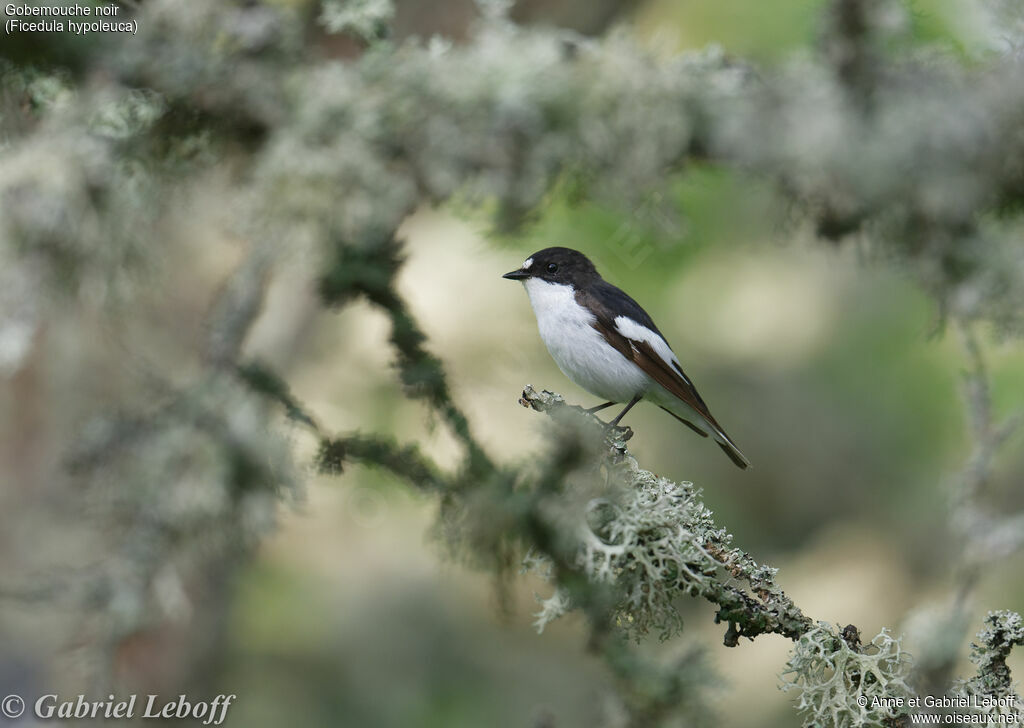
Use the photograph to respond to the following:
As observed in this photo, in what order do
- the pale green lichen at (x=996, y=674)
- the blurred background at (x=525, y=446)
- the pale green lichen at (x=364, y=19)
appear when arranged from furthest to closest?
the blurred background at (x=525, y=446) < the pale green lichen at (x=364, y=19) < the pale green lichen at (x=996, y=674)

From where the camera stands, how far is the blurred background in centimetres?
376

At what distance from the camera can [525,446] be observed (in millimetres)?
3375

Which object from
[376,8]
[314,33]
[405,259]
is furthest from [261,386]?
[314,33]

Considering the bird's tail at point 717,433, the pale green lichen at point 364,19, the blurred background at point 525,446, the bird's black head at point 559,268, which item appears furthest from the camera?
the blurred background at point 525,446

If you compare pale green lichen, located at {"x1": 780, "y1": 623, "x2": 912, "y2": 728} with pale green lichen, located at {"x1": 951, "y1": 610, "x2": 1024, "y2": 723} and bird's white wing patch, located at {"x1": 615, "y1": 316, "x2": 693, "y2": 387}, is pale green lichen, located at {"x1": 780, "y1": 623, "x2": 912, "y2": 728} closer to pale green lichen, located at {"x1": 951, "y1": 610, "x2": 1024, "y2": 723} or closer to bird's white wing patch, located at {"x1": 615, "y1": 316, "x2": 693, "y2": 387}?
pale green lichen, located at {"x1": 951, "y1": 610, "x2": 1024, "y2": 723}

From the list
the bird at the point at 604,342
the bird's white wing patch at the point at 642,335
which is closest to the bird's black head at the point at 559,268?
the bird at the point at 604,342

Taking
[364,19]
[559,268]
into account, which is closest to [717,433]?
[559,268]

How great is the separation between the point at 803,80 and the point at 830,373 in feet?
10.8

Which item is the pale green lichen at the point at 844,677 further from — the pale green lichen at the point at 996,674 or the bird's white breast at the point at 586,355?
the bird's white breast at the point at 586,355

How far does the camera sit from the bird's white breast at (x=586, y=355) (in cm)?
312

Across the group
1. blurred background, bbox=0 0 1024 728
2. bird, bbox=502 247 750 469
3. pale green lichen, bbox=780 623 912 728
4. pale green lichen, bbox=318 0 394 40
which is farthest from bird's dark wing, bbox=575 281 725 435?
pale green lichen, bbox=780 623 912 728

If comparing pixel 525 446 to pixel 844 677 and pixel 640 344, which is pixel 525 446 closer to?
pixel 640 344

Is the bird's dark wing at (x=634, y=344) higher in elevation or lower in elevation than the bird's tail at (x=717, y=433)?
higher

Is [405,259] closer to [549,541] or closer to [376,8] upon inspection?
[549,541]
